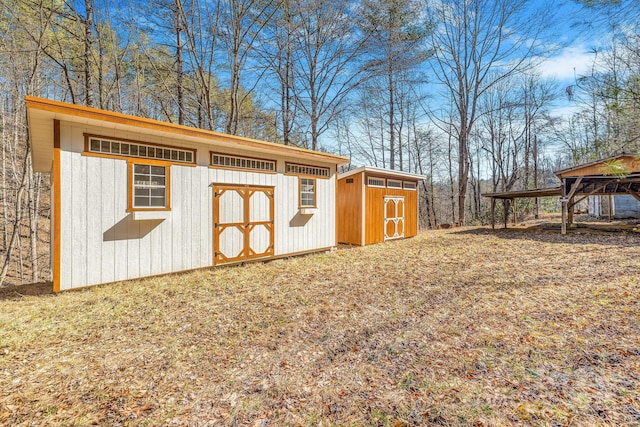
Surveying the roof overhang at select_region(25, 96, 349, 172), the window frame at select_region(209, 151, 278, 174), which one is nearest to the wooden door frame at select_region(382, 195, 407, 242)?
the roof overhang at select_region(25, 96, 349, 172)

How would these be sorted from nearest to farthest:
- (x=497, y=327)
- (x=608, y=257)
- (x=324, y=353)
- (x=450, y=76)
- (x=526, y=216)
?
(x=324, y=353)
(x=497, y=327)
(x=608, y=257)
(x=450, y=76)
(x=526, y=216)

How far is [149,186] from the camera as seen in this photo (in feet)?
16.2

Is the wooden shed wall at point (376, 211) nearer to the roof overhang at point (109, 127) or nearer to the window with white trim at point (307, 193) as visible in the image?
the window with white trim at point (307, 193)

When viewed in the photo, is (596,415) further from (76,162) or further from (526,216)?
(526,216)

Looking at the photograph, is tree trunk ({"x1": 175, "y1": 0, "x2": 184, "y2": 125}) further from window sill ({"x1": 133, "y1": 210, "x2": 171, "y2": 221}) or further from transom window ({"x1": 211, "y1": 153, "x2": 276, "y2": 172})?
window sill ({"x1": 133, "y1": 210, "x2": 171, "y2": 221})

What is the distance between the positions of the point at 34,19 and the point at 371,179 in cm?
1021

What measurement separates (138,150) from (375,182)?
23.3 feet

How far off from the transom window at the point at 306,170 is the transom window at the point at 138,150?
2422 millimetres

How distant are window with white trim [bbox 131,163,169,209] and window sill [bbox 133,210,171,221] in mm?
161

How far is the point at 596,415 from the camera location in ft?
6.07

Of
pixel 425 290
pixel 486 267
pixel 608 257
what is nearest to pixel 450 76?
pixel 608 257

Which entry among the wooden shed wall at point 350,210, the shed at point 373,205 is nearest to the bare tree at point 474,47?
the shed at point 373,205

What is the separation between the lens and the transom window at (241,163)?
5.81 m

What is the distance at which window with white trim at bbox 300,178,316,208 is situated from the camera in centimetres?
737
